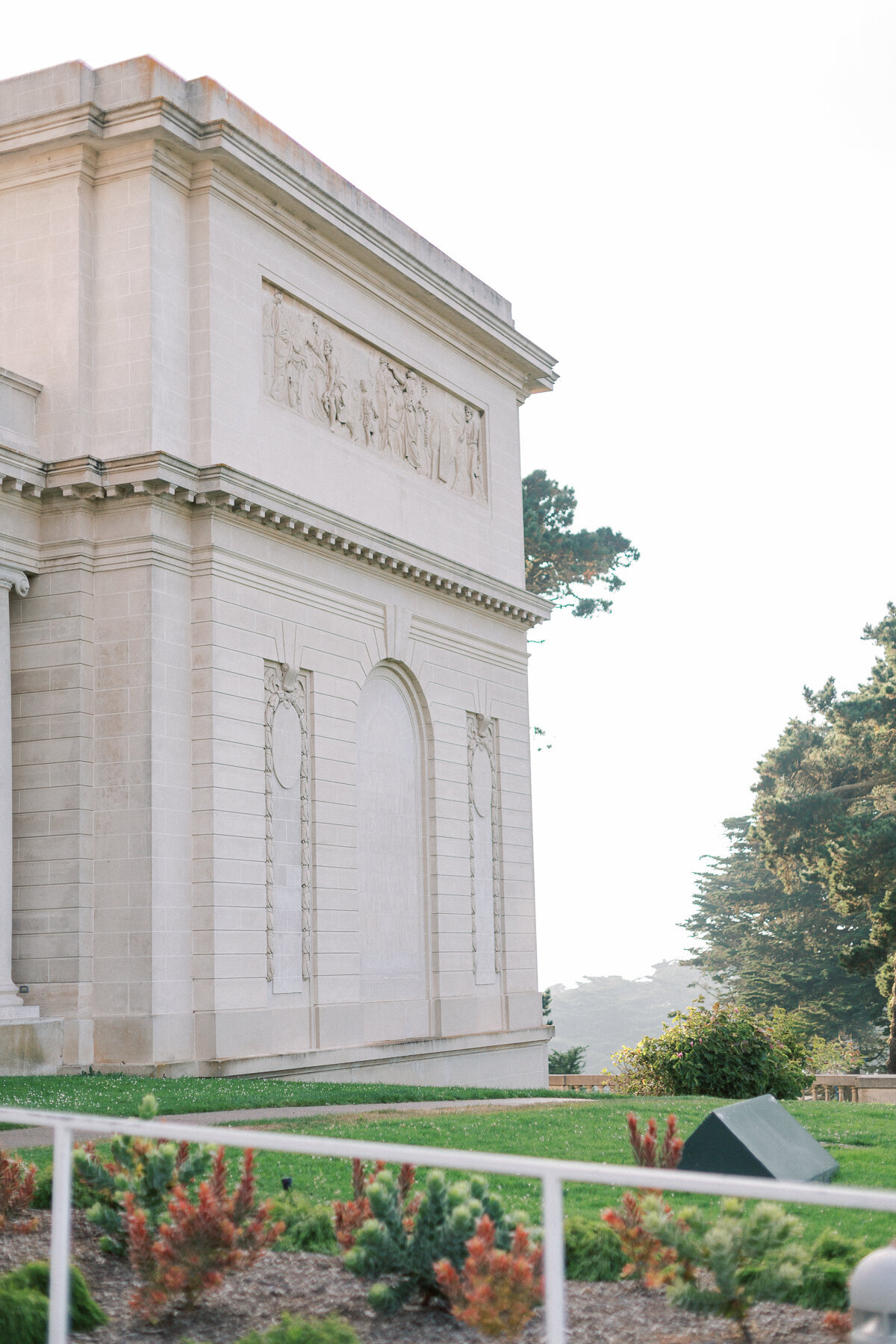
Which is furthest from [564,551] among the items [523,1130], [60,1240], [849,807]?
[60,1240]

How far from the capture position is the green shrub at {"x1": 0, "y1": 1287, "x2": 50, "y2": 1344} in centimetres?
694

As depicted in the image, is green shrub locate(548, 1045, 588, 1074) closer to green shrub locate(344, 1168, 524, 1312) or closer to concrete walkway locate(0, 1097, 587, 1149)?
concrete walkway locate(0, 1097, 587, 1149)

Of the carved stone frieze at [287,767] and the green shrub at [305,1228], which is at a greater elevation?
the carved stone frieze at [287,767]

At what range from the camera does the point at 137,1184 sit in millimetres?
8320

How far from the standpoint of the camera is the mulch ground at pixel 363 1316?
7031 mm

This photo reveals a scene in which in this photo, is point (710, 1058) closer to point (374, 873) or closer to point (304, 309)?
point (374, 873)

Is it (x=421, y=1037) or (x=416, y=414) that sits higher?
(x=416, y=414)

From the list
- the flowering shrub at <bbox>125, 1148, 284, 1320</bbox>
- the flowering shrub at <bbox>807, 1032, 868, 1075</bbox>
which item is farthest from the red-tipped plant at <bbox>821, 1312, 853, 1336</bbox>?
the flowering shrub at <bbox>807, 1032, 868, 1075</bbox>

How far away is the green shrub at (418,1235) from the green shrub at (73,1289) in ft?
4.35

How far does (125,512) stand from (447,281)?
10762mm

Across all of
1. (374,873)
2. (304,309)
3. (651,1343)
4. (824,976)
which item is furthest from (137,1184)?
(824,976)

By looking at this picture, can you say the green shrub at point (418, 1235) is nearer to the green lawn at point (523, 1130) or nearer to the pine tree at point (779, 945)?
the green lawn at point (523, 1130)

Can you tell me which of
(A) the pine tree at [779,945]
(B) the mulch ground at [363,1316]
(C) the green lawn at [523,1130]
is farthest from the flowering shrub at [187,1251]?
(A) the pine tree at [779,945]

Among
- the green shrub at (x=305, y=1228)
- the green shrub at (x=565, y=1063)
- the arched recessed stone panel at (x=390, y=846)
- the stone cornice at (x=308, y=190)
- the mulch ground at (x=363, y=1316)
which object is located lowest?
the green shrub at (x=565, y=1063)
